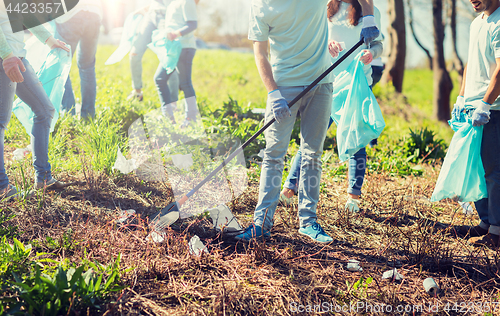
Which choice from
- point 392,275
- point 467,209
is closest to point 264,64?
point 392,275

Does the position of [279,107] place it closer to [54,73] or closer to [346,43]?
[346,43]

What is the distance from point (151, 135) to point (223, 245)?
2.12 metres

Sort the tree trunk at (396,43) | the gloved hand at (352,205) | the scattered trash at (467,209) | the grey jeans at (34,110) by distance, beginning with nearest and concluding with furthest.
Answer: the grey jeans at (34,110) < the gloved hand at (352,205) < the scattered trash at (467,209) < the tree trunk at (396,43)

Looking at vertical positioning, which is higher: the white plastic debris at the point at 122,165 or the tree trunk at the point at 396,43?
the tree trunk at the point at 396,43

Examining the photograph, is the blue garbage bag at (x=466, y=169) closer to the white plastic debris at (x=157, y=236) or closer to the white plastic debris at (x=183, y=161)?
the white plastic debris at (x=157, y=236)

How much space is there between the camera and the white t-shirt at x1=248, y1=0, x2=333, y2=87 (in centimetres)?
220

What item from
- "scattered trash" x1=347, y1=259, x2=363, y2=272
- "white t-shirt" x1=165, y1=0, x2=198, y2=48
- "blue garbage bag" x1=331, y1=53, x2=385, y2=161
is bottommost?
"scattered trash" x1=347, y1=259, x2=363, y2=272

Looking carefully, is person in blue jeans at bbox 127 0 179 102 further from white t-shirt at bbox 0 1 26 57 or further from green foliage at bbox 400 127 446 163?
green foliage at bbox 400 127 446 163

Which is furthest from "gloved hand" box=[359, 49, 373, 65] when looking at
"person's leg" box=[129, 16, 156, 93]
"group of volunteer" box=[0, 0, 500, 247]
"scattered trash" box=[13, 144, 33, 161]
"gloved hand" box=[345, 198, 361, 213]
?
"person's leg" box=[129, 16, 156, 93]

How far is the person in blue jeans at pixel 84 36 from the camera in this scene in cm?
383

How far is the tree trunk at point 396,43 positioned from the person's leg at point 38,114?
791 centimetres

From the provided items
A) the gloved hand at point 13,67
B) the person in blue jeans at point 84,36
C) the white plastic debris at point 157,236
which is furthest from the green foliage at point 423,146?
the gloved hand at point 13,67

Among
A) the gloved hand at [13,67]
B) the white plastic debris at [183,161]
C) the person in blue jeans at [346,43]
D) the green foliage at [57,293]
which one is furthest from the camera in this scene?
the white plastic debris at [183,161]

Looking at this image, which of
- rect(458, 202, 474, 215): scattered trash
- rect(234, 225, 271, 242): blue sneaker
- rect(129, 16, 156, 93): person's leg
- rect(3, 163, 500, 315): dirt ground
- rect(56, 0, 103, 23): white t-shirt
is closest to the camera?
rect(3, 163, 500, 315): dirt ground
